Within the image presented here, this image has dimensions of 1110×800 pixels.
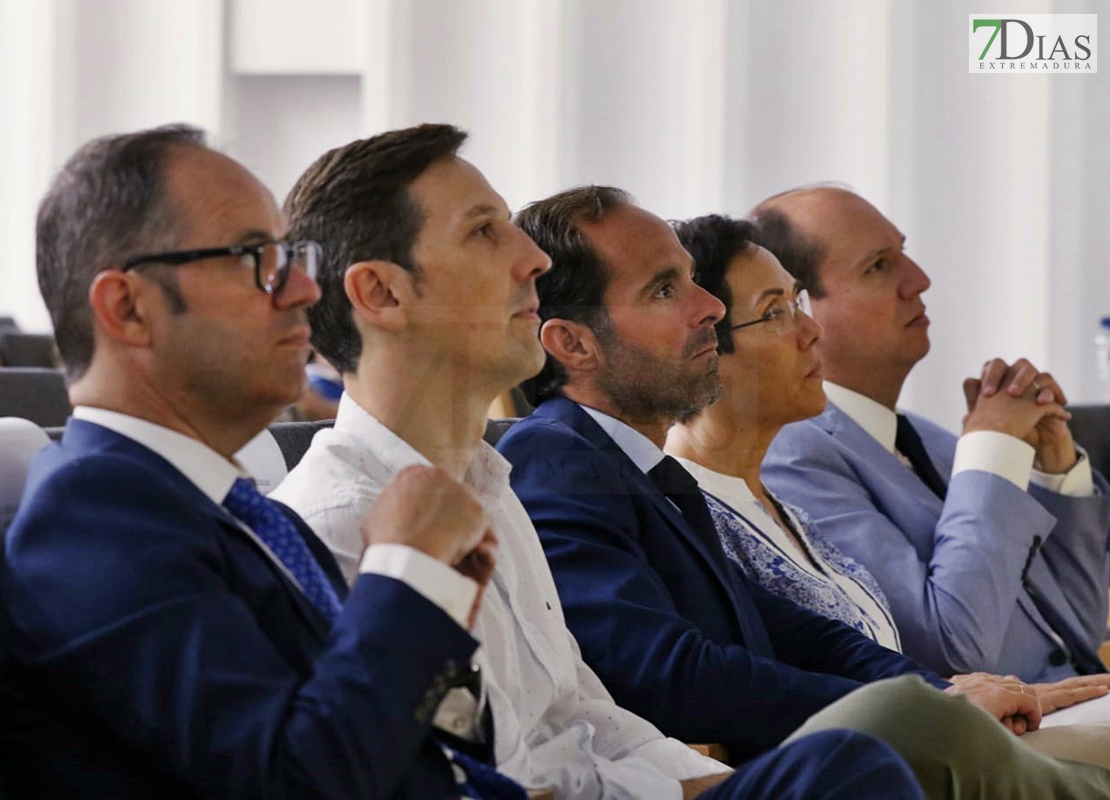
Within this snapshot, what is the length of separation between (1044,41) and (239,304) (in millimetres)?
2986

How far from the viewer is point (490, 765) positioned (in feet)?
4.11

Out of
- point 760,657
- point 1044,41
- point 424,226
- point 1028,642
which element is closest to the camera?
point 424,226

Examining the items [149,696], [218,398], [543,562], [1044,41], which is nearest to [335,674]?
[149,696]

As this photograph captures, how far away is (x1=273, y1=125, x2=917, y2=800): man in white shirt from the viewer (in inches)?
57.7

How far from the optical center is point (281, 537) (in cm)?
118

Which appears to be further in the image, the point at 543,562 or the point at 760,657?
the point at 760,657

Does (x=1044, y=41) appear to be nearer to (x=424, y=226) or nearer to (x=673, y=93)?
(x=673, y=93)

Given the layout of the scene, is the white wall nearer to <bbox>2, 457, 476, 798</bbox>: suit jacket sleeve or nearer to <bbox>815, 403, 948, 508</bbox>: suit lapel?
<bbox>815, 403, 948, 508</bbox>: suit lapel

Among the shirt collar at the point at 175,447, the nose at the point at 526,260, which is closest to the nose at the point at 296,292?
the shirt collar at the point at 175,447

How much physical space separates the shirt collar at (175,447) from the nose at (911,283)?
1.75 metres

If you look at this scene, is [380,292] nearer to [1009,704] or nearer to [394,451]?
[394,451]

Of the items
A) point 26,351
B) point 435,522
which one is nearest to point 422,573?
point 435,522

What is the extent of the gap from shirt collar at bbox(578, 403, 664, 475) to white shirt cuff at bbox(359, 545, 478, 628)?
0.78 m

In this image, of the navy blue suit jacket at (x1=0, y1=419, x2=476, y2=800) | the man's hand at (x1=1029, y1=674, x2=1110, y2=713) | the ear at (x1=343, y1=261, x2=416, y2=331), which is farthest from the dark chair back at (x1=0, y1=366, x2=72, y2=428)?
the man's hand at (x1=1029, y1=674, x2=1110, y2=713)
